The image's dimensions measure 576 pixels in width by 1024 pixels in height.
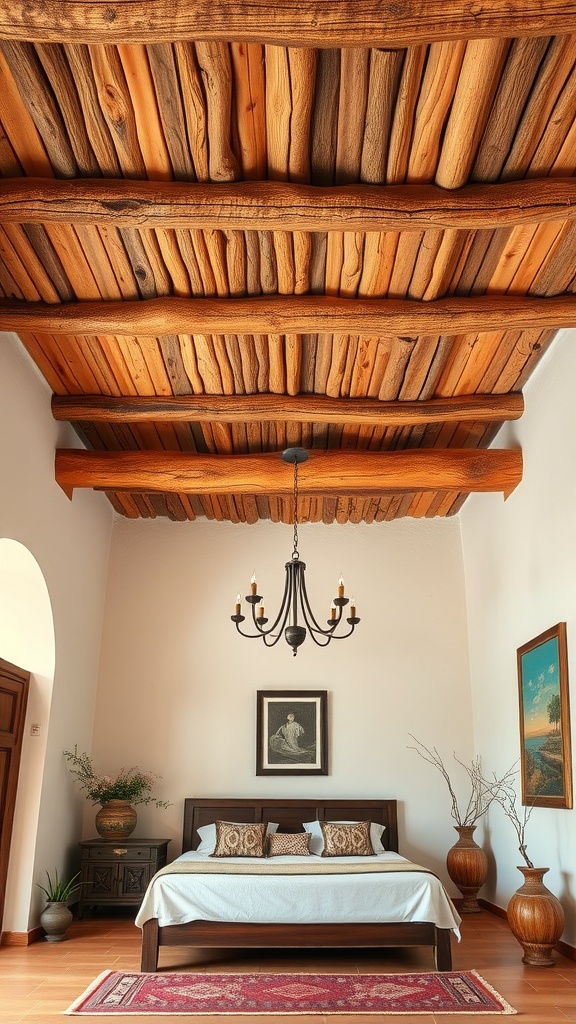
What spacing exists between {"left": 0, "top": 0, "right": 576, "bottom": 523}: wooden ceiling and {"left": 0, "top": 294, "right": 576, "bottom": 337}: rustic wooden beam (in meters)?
0.01

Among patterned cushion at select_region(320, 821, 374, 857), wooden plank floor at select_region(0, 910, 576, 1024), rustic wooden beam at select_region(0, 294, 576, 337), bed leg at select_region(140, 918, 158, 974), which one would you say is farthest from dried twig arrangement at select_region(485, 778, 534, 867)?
rustic wooden beam at select_region(0, 294, 576, 337)

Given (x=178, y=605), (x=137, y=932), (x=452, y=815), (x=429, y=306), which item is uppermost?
(x=429, y=306)

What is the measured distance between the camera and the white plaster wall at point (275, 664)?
7797mm

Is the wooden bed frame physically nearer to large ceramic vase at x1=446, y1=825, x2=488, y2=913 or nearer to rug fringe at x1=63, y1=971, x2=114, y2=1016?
rug fringe at x1=63, y1=971, x2=114, y2=1016

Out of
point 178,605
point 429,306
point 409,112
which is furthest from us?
point 178,605

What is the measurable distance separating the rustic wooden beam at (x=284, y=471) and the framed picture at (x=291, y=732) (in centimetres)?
217

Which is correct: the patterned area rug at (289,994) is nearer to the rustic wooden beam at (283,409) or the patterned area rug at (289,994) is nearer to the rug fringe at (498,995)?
the rug fringe at (498,995)

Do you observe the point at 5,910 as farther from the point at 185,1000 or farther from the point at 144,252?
the point at 144,252

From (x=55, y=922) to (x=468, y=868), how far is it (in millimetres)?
3291

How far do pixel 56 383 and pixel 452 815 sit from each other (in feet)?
16.7

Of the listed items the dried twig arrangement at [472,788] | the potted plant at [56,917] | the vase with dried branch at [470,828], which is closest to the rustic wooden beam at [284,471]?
the vase with dried branch at [470,828]

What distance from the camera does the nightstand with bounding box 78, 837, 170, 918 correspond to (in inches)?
269

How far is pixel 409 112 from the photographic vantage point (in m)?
3.52

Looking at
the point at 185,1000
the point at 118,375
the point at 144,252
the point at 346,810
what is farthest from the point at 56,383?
the point at 346,810
